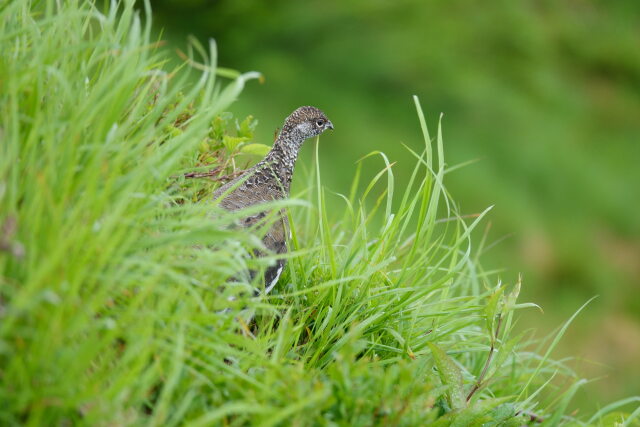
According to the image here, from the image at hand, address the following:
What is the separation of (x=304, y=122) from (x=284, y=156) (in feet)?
0.63

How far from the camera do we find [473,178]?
7.11 m

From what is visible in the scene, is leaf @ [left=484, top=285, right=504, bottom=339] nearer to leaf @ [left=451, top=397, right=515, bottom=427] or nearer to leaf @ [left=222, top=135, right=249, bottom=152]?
leaf @ [left=451, top=397, right=515, bottom=427]

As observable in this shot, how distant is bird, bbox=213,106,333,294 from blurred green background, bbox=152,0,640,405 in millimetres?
3081

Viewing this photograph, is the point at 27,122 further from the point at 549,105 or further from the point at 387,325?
the point at 549,105

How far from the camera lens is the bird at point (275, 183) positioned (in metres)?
2.56

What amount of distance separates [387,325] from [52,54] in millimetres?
1342

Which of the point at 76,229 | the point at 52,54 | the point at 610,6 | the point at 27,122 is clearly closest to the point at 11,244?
the point at 76,229

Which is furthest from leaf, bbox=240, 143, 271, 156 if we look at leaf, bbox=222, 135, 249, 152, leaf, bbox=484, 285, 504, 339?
leaf, bbox=484, 285, 504, 339

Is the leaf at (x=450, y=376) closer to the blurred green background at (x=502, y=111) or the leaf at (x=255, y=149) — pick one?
the leaf at (x=255, y=149)

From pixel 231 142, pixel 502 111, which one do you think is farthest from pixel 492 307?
pixel 502 111

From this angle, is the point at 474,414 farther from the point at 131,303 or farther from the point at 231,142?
the point at 231,142

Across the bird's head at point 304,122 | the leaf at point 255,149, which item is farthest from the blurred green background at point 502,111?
the leaf at point 255,149

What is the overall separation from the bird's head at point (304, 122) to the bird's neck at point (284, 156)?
1 cm

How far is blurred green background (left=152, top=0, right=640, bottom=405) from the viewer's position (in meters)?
Result: 6.92
